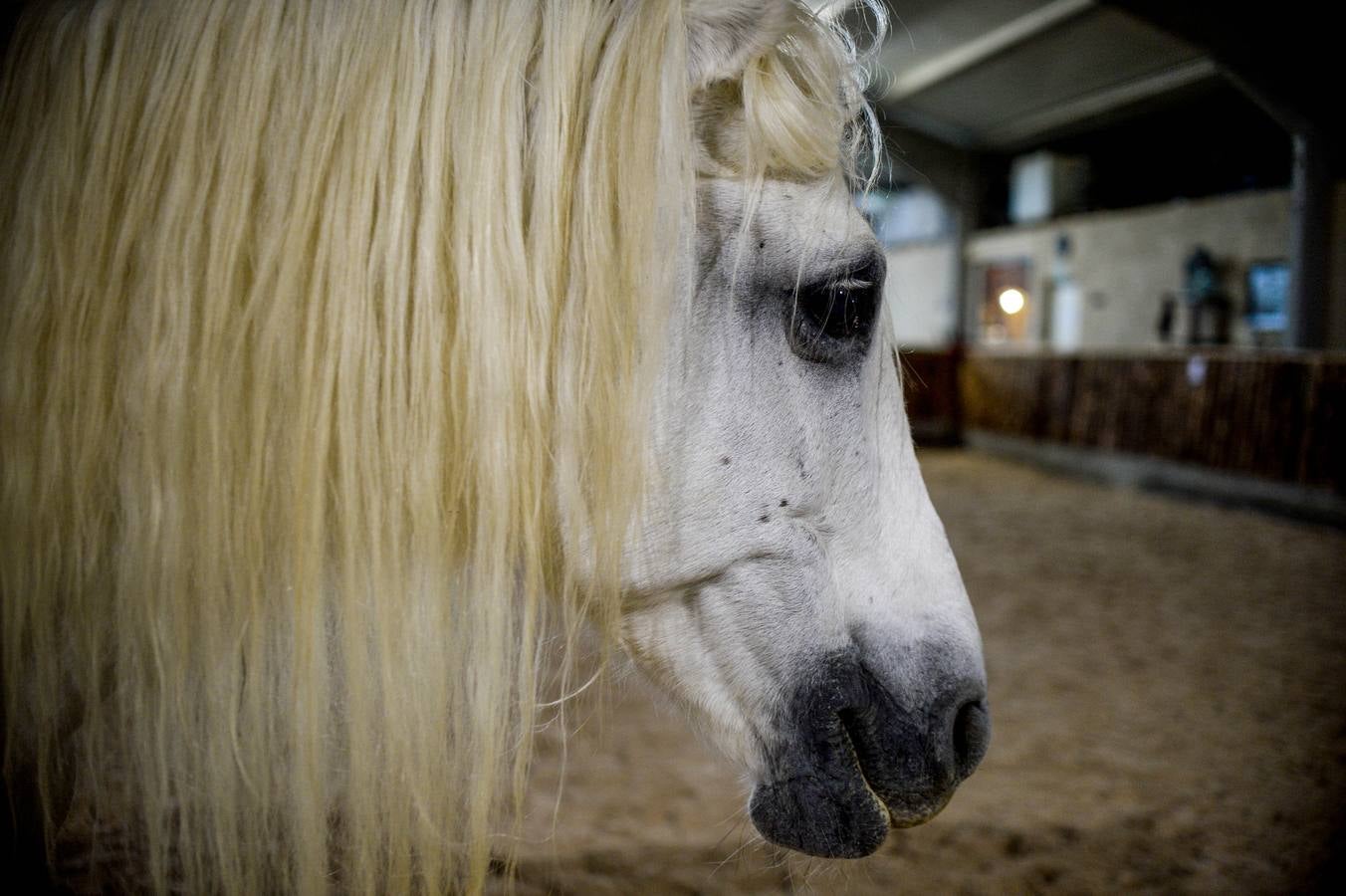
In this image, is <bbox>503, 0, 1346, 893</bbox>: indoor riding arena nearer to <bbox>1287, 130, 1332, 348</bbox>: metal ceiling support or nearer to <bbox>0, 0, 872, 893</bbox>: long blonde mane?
<bbox>1287, 130, 1332, 348</bbox>: metal ceiling support

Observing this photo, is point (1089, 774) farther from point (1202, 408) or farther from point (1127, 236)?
point (1127, 236)

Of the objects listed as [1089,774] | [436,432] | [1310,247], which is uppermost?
[1310,247]

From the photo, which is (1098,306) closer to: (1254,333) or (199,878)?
(1254,333)

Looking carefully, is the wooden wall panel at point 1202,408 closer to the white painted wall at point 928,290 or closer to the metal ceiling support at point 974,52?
the metal ceiling support at point 974,52

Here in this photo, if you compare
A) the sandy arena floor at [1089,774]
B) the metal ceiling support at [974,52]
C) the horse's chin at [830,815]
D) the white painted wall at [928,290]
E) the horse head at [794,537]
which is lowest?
the sandy arena floor at [1089,774]

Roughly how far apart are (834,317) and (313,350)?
0.64 m

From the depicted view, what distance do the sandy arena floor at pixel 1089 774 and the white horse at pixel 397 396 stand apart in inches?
11.8

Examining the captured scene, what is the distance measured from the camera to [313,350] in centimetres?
85

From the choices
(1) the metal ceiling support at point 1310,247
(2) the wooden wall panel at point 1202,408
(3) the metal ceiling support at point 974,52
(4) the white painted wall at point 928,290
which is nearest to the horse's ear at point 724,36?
(1) the metal ceiling support at point 1310,247

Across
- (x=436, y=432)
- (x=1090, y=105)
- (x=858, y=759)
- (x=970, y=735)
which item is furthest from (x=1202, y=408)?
(x=436, y=432)

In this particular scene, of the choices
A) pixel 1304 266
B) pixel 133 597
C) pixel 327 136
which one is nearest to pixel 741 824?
pixel 133 597

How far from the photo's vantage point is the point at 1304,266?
696cm

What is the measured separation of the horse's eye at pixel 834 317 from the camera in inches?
37.8

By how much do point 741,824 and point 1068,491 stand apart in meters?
9.42
